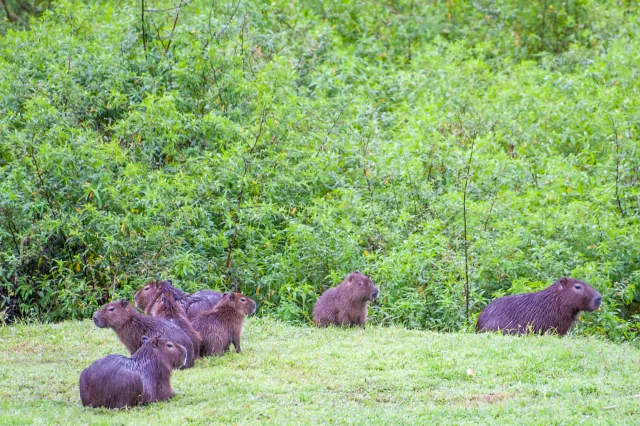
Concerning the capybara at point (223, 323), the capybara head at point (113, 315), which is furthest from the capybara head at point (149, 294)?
the capybara head at point (113, 315)

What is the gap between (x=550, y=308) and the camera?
9.03 meters

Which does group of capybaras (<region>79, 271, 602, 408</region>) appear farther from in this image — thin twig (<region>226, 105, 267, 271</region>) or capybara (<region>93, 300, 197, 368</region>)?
thin twig (<region>226, 105, 267, 271</region>)

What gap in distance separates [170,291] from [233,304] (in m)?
0.75

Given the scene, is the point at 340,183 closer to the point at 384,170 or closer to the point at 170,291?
the point at 384,170

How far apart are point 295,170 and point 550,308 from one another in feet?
13.7

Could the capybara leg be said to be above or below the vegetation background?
below

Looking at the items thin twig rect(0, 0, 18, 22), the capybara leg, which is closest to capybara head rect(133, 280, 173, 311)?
the capybara leg

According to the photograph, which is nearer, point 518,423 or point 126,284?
point 518,423

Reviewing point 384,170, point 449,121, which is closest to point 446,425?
point 384,170

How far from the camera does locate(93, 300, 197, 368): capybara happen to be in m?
7.60

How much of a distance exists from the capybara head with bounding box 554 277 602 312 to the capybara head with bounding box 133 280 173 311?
361 cm

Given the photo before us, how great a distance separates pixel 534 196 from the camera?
11664 millimetres

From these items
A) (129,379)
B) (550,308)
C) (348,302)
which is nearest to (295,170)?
(348,302)

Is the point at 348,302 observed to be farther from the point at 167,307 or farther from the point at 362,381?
the point at 362,381
